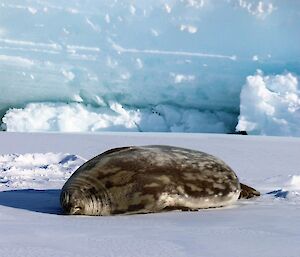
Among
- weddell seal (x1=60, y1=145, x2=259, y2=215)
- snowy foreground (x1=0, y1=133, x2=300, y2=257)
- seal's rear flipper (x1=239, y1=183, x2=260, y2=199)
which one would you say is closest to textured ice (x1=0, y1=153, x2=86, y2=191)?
snowy foreground (x1=0, y1=133, x2=300, y2=257)

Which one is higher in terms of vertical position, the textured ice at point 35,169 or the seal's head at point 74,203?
the seal's head at point 74,203

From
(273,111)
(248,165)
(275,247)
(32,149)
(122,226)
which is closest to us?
(275,247)

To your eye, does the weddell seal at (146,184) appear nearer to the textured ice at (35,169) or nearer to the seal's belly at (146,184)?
the seal's belly at (146,184)

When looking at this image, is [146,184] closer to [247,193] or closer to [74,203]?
[74,203]

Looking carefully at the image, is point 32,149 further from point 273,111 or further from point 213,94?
point 213,94

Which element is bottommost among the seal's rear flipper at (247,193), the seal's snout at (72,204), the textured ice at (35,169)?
the textured ice at (35,169)

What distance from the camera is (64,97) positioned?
16797 millimetres

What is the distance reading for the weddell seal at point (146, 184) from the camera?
296 centimetres

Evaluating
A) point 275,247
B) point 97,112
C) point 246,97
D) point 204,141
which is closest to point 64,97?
point 97,112

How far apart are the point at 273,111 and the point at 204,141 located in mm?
5884

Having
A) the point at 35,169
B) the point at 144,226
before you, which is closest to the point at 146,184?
the point at 144,226

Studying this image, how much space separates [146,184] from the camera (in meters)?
3.03

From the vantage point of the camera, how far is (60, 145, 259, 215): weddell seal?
2.96 metres

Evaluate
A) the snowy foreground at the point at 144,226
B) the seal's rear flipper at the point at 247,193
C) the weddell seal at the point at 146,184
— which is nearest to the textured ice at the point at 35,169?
the snowy foreground at the point at 144,226
